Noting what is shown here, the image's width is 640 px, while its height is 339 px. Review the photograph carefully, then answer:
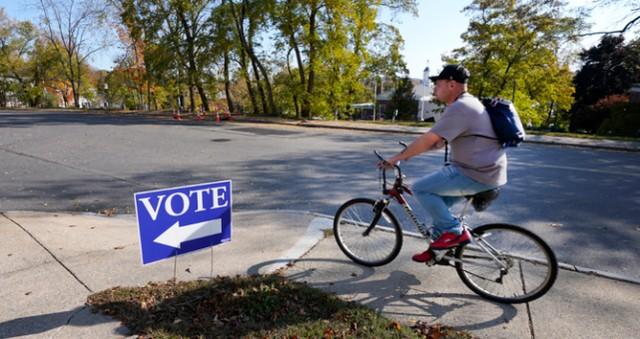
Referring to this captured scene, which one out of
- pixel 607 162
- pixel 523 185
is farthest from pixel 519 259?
pixel 607 162

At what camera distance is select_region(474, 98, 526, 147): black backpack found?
2711 mm

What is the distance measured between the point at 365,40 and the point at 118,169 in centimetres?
2285

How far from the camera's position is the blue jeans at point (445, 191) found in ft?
9.67

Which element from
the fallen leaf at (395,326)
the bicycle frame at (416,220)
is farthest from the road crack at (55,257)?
the bicycle frame at (416,220)

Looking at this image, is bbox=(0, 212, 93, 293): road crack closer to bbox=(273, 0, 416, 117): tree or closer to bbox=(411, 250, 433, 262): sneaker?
bbox=(411, 250, 433, 262): sneaker

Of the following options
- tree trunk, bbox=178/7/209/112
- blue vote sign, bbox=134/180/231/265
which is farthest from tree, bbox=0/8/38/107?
blue vote sign, bbox=134/180/231/265

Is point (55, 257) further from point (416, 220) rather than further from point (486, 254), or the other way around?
point (486, 254)

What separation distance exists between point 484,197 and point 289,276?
187cm

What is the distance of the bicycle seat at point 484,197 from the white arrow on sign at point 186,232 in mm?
2226

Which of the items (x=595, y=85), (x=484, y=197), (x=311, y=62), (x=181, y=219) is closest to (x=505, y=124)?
(x=484, y=197)

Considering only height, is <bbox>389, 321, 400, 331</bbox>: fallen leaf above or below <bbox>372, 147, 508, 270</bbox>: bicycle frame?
below

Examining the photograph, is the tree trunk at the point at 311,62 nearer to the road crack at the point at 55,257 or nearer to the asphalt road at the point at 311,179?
the asphalt road at the point at 311,179

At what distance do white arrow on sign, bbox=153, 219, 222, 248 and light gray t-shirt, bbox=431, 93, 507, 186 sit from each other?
2.05m

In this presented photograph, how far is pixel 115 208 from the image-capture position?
5.77m
